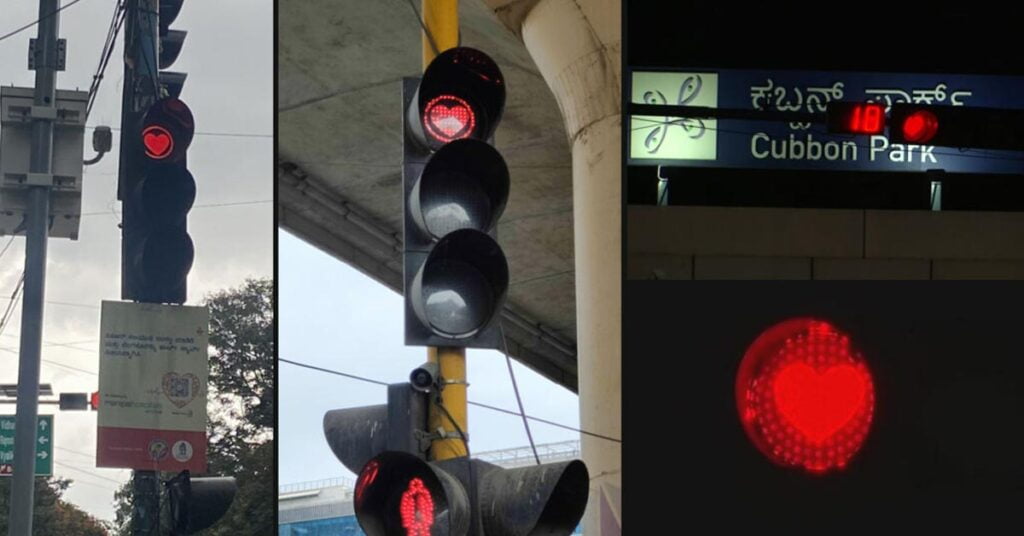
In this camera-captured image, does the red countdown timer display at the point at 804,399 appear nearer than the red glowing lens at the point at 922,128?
Yes

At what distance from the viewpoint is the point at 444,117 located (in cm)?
247

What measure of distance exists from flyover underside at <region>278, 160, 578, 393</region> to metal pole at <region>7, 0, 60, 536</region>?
3071 millimetres

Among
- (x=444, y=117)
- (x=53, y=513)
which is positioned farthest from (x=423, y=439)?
(x=53, y=513)

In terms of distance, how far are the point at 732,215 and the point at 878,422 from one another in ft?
3.56

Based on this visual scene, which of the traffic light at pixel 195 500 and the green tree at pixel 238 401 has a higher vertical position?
the green tree at pixel 238 401

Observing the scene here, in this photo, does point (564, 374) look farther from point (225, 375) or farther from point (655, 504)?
point (225, 375)

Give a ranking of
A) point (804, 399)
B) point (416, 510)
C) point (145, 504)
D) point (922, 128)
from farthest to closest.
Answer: point (145, 504) → point (416, 510) → point (922, 128) → point (804, 399)

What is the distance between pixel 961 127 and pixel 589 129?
4.18 metres

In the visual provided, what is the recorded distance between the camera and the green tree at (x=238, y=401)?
8344 millimetres

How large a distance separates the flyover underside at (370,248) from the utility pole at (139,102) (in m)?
1.99

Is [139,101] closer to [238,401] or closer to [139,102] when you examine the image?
[139,102]

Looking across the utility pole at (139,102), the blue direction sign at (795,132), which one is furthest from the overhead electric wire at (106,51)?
the blue direction sign at (795,132)

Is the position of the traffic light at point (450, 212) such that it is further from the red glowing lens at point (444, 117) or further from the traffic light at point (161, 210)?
the traffic light at point (161, 210)

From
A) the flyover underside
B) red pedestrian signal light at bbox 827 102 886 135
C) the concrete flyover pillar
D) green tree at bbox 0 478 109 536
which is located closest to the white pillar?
the concrete flyover pillar
